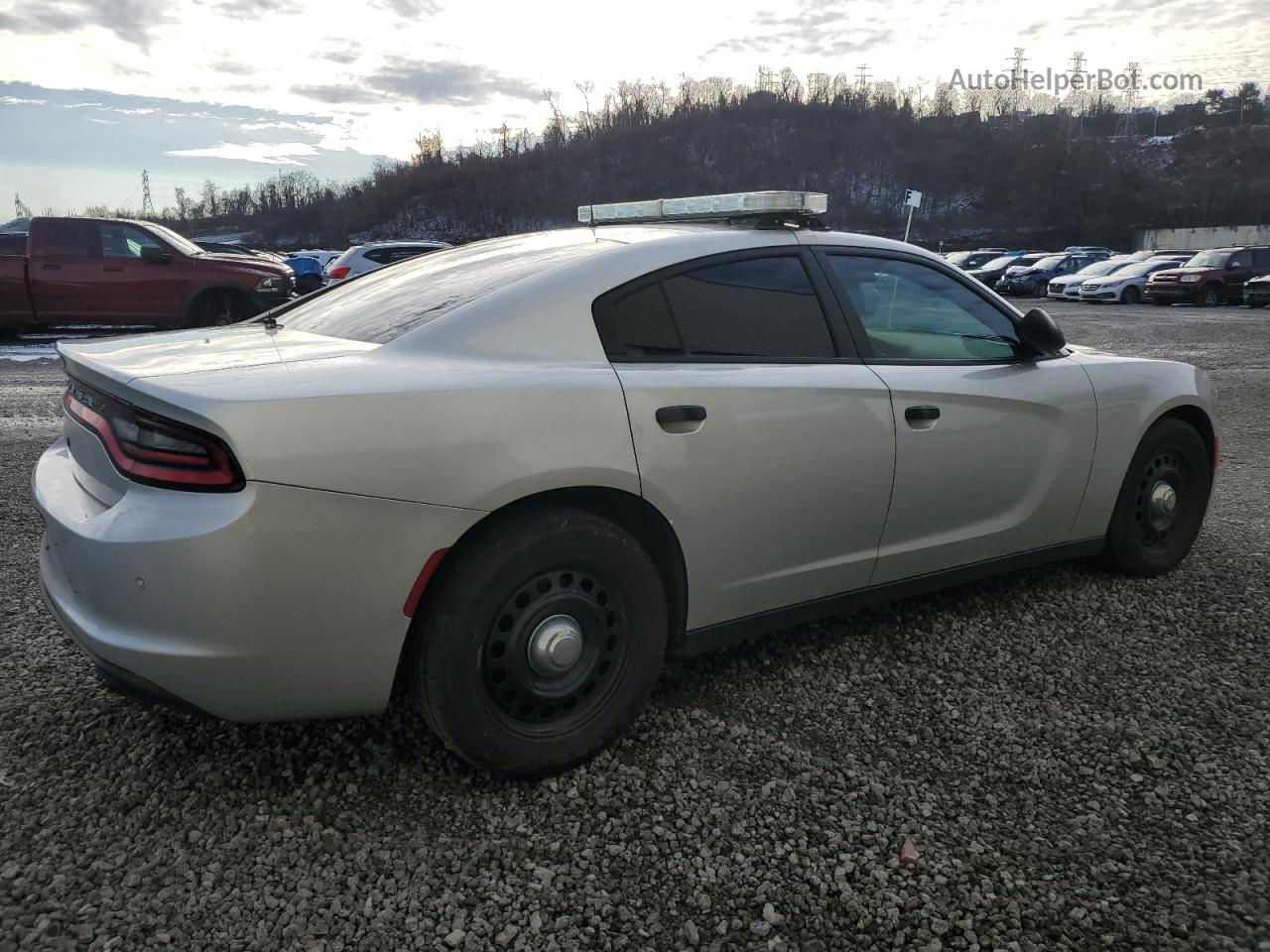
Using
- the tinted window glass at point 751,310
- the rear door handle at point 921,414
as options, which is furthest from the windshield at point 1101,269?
the tinted window glass at point 751,310

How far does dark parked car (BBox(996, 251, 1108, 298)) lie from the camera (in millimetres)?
30047

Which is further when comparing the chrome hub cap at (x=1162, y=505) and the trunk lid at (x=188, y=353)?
the chrome hub cap at (x=1162, y=505)

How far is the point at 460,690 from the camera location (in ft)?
7.29

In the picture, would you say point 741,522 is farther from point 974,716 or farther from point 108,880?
point 108,880

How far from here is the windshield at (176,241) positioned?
38.9 feet

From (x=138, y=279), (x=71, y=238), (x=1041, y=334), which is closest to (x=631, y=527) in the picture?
(x=1041, y=334)

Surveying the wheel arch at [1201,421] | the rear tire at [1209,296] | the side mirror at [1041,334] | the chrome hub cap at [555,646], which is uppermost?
the side mirror at [1041,334]

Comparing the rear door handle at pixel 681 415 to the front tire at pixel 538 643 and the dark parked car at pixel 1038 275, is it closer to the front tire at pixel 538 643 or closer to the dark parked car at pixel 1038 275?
the front tire at pixel 538 643

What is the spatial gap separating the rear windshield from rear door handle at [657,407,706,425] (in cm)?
57

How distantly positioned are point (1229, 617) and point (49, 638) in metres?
4.26

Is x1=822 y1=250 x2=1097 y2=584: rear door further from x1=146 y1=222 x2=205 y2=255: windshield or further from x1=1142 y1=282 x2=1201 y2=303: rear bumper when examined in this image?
x1=1142 y1=282 x2=1201 y2=303: rear bumper

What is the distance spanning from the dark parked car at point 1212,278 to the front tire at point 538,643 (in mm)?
25817

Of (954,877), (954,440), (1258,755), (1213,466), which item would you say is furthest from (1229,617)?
(954,877)

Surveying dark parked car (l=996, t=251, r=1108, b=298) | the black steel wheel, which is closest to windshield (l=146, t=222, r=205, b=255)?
the black steel wheel
